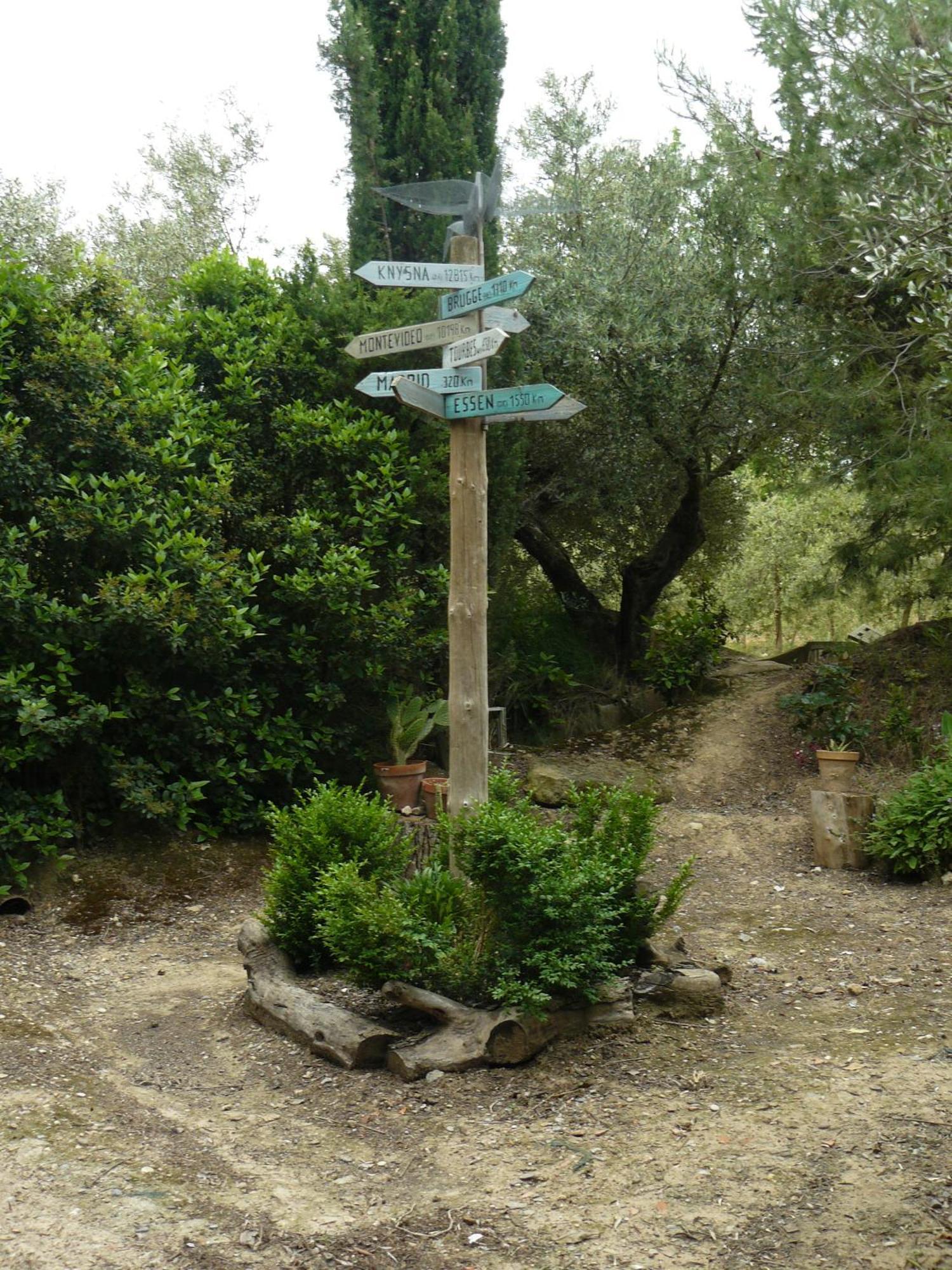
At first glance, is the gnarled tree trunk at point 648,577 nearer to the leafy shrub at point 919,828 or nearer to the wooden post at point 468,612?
the leafy shrub at point 919,828

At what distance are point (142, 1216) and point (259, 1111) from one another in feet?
2.62

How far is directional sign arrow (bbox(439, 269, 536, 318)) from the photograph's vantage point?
4449 millimetres

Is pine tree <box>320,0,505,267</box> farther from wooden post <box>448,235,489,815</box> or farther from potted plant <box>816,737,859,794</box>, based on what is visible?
potted plant <box>816,737,859,794</box>

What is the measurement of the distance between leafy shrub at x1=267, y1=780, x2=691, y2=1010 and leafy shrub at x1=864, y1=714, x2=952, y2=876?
2659 millimetres

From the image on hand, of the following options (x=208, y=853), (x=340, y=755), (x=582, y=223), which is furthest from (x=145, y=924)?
(x=582, y=223)

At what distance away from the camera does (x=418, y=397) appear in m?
4.74

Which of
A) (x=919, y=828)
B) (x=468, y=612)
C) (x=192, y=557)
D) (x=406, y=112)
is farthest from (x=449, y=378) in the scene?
(x=406, y=112)

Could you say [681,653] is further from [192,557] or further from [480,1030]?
[480,1030]

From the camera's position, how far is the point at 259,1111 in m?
3.93

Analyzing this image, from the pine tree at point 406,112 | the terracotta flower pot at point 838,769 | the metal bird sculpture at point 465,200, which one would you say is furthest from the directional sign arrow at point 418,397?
the pine tree at point 406,112

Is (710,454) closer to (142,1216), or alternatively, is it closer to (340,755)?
(340,755)

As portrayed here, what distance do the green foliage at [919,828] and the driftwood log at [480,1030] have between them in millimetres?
3109

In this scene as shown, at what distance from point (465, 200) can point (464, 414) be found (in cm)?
98

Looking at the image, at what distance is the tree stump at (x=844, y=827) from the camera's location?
723 centimetres
